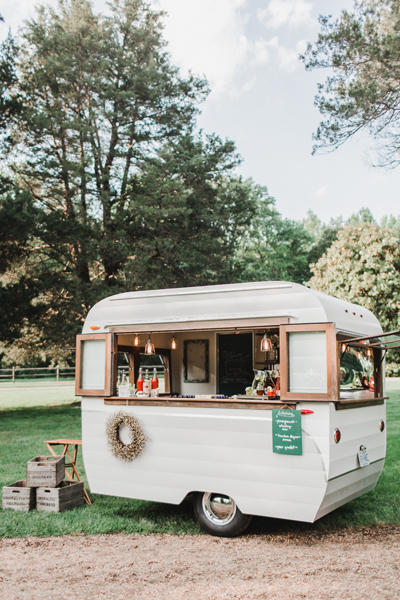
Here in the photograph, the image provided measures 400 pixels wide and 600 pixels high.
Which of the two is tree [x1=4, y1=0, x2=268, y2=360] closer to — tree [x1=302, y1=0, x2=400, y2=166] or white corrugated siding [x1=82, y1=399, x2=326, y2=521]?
tree [x1=302, y1=0, x2=400, y2=166]

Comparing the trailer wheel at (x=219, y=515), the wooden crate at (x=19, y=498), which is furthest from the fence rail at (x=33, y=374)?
the trailer wheel at (x=219, y=515)

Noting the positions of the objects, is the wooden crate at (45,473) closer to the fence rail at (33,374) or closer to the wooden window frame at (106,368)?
the wooden window frame at (106,368)

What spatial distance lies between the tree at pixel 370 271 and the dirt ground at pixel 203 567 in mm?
20242

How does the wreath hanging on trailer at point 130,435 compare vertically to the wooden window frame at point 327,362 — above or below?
below

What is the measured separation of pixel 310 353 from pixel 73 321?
13.3 m

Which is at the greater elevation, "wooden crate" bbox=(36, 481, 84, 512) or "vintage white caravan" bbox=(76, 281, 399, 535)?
"vintage white caravan" bbox=(76, 281, 399, 535)

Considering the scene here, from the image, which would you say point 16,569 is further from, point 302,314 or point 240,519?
point 302,314

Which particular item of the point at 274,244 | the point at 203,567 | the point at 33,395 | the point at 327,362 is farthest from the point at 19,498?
the point at 274,244

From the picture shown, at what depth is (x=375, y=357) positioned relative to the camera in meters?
6.84

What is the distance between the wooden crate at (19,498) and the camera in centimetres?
646

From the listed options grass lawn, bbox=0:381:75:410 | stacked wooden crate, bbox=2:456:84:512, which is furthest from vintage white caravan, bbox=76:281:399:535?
grass lawn, bbox=0:381:75:410

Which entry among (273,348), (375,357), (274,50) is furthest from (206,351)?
(274,50)

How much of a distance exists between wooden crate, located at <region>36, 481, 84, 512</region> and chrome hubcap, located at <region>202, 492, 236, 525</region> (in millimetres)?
1798

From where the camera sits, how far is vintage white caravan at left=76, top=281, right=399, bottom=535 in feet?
16.5
